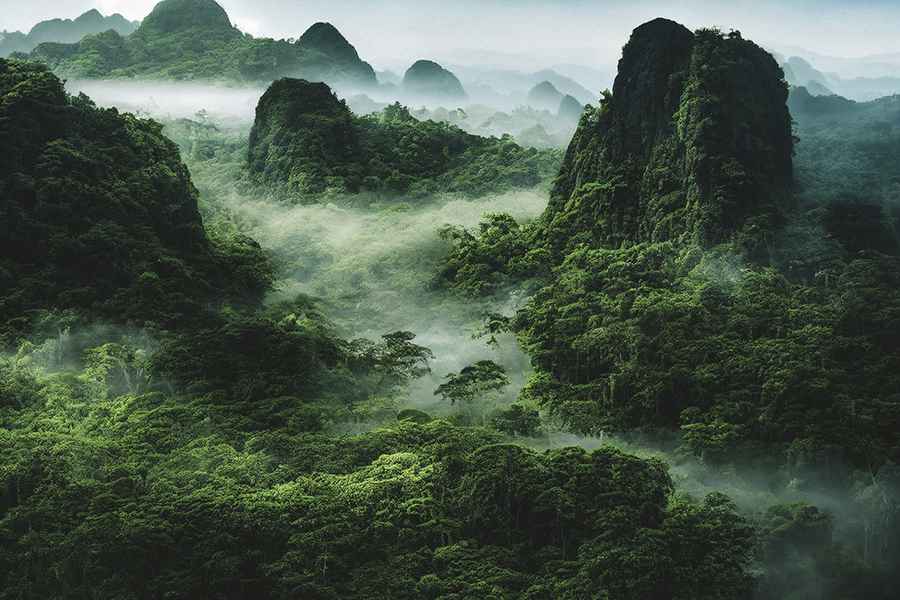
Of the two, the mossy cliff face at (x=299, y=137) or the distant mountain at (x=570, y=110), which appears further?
the distant mountain at (x=570, y=110)

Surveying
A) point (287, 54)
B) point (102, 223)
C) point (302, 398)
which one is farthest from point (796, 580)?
point (287, 54)

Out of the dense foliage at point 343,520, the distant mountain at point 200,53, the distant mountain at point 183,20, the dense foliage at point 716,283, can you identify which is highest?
the distant mountain at point 183,20

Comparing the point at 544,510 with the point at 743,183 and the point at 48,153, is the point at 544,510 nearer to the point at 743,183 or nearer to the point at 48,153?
the point at 743,183

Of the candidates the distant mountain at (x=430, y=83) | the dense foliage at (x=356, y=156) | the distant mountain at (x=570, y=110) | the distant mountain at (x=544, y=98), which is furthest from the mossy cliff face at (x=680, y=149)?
the distant mountain at (x=544, y=98)

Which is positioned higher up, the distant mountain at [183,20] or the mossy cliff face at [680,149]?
the distant mountain at [183,20]

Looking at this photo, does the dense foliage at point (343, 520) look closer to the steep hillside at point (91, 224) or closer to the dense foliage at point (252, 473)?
the dense foliage at point (252, 473)

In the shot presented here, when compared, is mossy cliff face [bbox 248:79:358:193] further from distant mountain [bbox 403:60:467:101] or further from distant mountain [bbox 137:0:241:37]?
distant mountain [bbox 403:60:467:101]

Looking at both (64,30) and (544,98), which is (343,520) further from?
(544,98)
